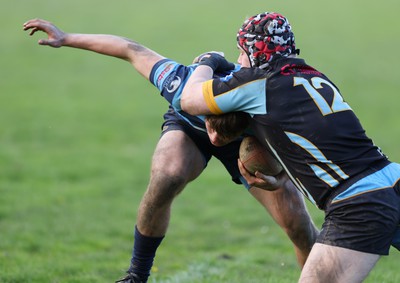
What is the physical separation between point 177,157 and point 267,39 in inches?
56.6

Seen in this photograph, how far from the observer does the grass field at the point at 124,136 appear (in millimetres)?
9031

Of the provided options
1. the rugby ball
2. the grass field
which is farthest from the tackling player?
the grass field

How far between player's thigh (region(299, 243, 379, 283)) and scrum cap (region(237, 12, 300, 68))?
140 centimetres

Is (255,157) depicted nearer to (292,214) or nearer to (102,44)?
(292,214)

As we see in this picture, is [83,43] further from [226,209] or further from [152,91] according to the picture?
[152,91]

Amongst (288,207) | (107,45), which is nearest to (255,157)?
(288,207)

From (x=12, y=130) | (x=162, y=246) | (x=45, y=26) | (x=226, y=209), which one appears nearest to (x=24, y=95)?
(x=12, y=130)

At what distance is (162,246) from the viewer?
34.2 ft

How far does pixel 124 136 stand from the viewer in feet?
58.9

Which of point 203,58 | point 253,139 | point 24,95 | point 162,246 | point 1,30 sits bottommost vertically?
point 162,246

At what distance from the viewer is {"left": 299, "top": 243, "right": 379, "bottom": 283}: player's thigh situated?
4.76 meters

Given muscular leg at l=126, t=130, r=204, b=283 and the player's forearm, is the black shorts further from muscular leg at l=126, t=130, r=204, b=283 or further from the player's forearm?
the player's forearm

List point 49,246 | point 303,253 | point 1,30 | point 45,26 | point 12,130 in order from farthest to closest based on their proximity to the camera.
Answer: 1. point 1,30
2. point 12,130
3. point 49,246
4. point 303,253
5. point 45,26

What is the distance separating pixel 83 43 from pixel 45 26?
13.0 inches
